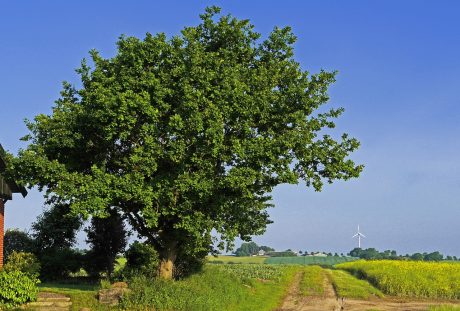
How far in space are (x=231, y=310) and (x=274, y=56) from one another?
1604 centimetres

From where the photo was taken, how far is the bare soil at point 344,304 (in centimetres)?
3662

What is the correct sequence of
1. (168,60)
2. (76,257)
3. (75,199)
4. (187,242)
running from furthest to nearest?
(76,257)
(187,242)
(168,60)
(75,199)

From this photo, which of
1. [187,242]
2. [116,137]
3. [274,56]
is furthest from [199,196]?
[274,56]

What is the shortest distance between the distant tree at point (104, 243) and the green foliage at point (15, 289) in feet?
56.9

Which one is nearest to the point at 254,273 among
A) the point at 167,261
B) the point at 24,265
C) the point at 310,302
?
the point at 310,302

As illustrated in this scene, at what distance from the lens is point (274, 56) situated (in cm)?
3481

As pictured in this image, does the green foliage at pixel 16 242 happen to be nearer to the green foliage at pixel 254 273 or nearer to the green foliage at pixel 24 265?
the green foliage at pixel 24 265

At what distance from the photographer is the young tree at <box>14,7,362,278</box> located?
Answer: 28.9m

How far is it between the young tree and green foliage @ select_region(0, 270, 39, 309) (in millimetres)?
4732

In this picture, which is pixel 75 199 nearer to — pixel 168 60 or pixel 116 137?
pixel 116 137

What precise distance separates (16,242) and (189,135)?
2645 centimetres

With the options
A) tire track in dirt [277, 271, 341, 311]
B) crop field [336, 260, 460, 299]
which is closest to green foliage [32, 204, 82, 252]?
tire track in dirt [277, 271, 341, 311]

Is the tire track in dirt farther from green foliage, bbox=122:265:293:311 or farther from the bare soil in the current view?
green foliage, bbox=122:265:293:311

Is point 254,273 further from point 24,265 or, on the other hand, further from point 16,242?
point 24,265
